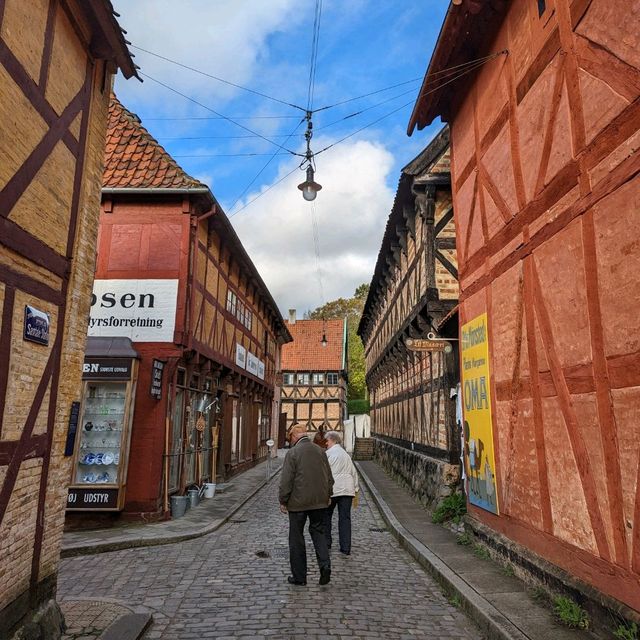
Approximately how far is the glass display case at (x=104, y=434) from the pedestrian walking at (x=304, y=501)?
16.4 feet

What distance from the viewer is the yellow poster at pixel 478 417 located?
7250mm

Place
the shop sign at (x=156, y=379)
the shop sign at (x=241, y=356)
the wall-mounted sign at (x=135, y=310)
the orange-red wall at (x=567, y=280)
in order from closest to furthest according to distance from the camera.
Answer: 1. the orange-red wall at (x=567, y=280)
2. the shop sign at (x=156, y=379)
3. the wall-mounted sign at (x=135, y=310)
4. the shop sign at (x=241, y=356)

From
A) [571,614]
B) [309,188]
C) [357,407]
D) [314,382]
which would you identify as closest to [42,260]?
[309,188]

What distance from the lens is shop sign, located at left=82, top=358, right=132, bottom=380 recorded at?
33.2 ft

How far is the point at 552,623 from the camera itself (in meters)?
4.56

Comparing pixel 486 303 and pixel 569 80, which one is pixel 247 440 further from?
pixel 569 80

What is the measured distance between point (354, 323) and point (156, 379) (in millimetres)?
44728

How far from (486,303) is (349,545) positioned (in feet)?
13.3

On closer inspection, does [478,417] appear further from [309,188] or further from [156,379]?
[156,379]

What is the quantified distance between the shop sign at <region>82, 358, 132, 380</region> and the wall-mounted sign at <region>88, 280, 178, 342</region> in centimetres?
76

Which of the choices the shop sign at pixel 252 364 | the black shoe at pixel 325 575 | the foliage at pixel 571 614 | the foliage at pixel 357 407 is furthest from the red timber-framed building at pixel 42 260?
the foliage at pixel 357 407

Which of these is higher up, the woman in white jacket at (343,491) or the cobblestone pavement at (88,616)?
the woman in white jacket at (343,491)

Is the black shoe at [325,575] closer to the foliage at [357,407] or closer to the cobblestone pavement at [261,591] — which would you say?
the cobblestone pavement at [261,591]

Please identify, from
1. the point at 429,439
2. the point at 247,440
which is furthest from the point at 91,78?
the point at 247,440
